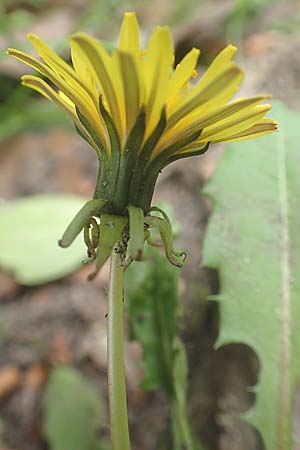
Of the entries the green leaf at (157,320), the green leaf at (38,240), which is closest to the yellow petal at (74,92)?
the green leaf at (157,320)

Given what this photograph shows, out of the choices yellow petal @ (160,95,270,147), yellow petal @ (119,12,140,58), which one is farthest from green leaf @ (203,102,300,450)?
yellow petal @ (119,12,140,58)

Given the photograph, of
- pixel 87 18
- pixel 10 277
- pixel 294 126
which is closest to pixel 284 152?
pixel 294 126

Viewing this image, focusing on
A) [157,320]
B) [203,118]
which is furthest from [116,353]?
[157,320]

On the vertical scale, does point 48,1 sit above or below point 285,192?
above

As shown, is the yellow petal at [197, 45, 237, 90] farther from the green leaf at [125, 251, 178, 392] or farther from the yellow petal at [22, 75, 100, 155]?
the green leaf at [125, 251, 178, 392]

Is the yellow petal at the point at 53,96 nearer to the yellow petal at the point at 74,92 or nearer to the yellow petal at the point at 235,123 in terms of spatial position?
the yellow petal at the point at 74,92

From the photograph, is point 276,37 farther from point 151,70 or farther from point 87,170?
point 151,70
